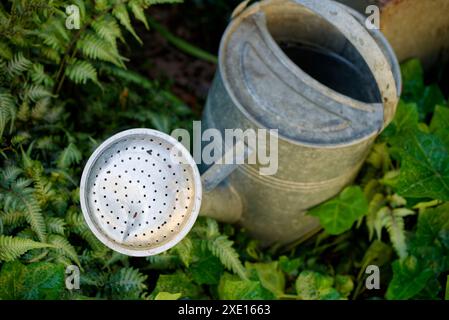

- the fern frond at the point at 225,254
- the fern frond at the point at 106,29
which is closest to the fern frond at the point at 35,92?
the fern frond at the point at 106,29

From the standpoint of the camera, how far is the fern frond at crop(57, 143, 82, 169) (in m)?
1.97

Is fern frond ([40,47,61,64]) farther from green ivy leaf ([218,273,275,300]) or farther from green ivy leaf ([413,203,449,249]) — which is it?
green ivy leaf ([413,203,449,249])

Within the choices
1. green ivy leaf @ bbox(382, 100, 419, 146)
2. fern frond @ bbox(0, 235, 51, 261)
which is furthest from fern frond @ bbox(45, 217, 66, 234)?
green ivy leaf @ bbox(382, 100, 419, 146)

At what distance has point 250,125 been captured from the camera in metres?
1.87

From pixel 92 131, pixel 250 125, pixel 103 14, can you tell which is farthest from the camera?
pixel 92 131

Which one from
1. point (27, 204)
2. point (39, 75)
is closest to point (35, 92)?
point (39, 75)

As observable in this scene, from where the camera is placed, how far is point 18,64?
1921mm

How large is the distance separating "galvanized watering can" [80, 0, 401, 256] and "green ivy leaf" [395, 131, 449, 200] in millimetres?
171

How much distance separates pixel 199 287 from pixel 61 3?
1159 millimetres

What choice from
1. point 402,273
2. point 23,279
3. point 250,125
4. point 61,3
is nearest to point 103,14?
point 61,3

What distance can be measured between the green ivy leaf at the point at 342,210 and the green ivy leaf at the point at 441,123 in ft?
1.30

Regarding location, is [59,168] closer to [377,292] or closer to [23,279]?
[23,279]

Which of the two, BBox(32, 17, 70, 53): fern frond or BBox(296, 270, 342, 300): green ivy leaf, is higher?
BBox(32, 17, 70, 53): fern frond
